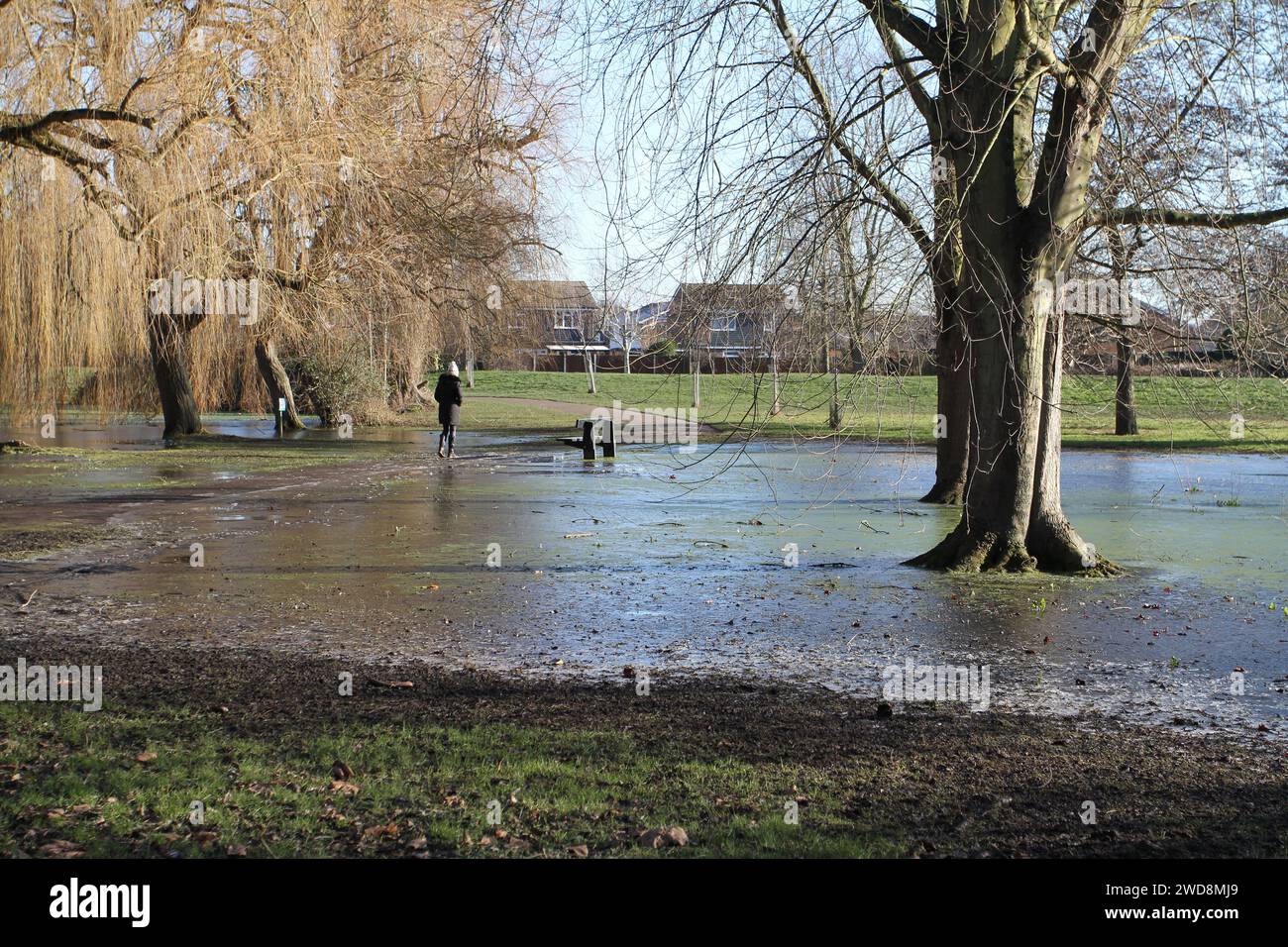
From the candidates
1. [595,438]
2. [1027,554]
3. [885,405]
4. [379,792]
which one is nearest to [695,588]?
[1027,554]

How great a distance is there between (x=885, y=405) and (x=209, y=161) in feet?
39.4

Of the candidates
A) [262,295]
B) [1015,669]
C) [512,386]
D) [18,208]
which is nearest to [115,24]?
[18,208]

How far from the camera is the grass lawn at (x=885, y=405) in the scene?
10266 millimetres

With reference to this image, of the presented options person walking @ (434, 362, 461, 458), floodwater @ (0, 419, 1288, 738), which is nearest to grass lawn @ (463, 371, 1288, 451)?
floodwater @ (0, 419, 1288, 738)

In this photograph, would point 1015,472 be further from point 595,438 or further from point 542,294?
point 542,294

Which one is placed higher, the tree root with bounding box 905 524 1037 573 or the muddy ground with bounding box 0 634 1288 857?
the tree root with bounding box 905 524 1037 573

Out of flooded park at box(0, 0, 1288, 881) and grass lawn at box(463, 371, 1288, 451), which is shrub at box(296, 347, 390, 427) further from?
flooded park at box(0, 0, 1288, 881)

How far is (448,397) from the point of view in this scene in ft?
79.0

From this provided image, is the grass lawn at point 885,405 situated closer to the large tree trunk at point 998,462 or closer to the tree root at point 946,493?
the large tree trunk at point 998,462

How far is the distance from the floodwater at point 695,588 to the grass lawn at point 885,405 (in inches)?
30.9

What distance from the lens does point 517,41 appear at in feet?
31.6

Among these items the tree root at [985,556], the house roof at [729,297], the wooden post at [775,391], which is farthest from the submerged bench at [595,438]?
the house roof at [729,297]

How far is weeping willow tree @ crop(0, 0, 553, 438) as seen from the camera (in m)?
18.0

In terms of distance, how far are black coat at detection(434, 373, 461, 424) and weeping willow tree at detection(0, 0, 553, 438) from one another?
2.48 meters
